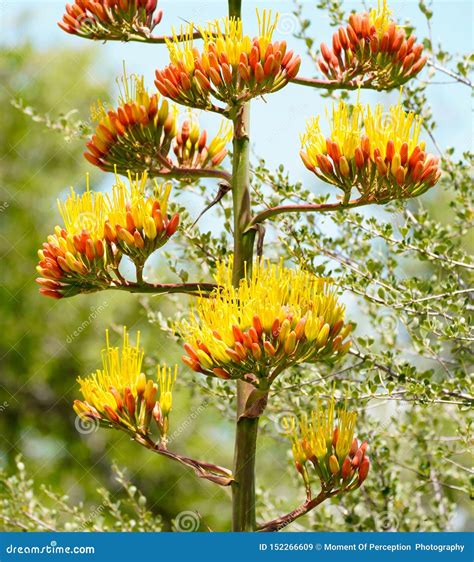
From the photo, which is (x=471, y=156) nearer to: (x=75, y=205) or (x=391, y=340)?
(x=391, y=340)

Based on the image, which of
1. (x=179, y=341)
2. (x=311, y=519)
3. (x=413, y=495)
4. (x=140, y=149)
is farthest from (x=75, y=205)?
(x=413, y=495)

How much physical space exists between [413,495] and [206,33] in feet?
9.57

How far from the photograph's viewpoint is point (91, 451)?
1057 cm

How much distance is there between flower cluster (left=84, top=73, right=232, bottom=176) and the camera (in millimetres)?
2959

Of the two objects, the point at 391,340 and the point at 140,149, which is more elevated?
the point at 140,149

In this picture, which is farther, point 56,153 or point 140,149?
point 56,153

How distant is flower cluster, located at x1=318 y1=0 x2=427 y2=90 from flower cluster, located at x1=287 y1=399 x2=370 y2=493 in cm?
120

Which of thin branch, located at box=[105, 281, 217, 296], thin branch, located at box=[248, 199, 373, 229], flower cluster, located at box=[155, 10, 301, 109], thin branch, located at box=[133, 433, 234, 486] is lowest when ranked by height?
thin branch, located at box=[133, 433, 234, 486]


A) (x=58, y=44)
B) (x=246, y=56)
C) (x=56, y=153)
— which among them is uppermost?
(x=58, y=44)
